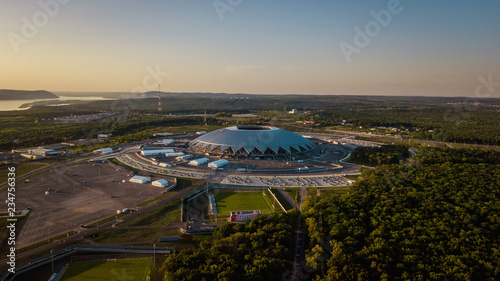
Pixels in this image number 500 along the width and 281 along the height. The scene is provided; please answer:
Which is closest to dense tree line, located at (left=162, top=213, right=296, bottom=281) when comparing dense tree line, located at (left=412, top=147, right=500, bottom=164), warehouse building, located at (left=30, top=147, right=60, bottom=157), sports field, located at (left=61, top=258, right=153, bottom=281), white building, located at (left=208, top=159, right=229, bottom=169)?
sports field, located at (left=61, top=258, right=153, bottom=281)

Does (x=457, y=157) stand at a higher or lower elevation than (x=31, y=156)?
higher

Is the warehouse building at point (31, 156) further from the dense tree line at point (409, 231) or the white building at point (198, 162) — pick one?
the dense tree line at point (409, 231)

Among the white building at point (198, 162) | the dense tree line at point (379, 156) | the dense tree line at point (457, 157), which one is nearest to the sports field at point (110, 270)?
the white building at point (198, 162)

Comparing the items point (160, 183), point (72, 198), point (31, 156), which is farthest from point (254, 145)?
point (31, 156)

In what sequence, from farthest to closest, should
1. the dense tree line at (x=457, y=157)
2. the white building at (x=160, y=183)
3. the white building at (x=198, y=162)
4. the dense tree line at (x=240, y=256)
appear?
the white building at (x=198, y=162) → the dense tree line at (x=457, y=157) → the white building at (x=160, y=183) → the dense tree line at (x=240, y=256)

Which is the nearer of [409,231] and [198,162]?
[409,231]

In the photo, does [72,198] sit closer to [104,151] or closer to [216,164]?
[216,164]

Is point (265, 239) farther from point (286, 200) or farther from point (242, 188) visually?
point (242, 188)
